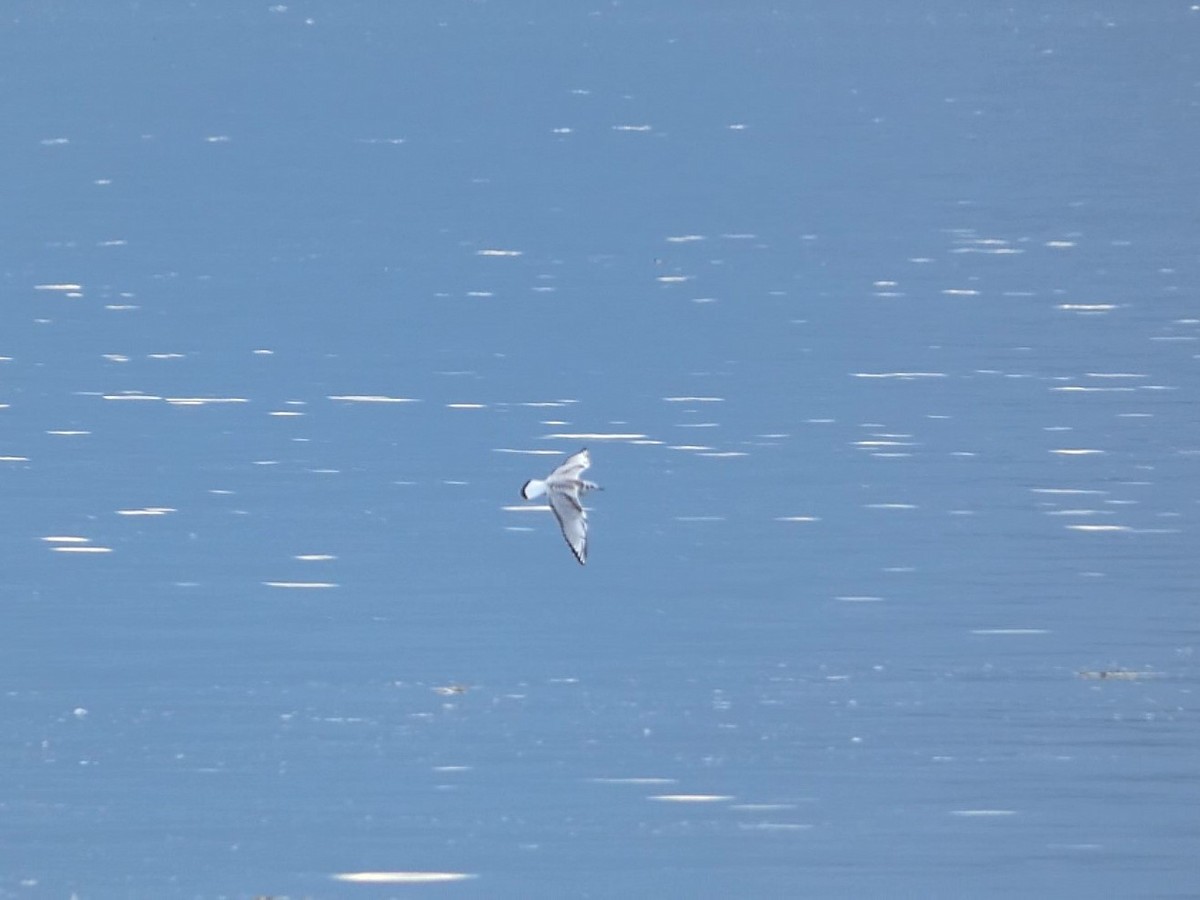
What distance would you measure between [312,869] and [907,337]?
1329cm

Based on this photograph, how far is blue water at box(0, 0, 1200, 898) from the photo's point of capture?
11617 mm

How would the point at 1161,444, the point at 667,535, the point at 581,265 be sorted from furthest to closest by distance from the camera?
the point at 581,265
the point at 1161,444
the point at 667,535

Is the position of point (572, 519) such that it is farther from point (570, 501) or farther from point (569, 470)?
point (569, 470)

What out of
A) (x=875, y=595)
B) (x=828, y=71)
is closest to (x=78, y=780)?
(x=875, y=595)

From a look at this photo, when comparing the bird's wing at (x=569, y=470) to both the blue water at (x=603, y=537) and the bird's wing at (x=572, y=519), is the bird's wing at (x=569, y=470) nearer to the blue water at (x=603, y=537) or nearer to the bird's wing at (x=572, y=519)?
Result: the bird's wing at (x=572, y=519)

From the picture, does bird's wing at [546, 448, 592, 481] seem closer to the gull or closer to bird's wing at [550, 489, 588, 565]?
the gull

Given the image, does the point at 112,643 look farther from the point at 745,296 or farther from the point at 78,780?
the point at 745,296

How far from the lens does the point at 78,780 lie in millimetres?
12109

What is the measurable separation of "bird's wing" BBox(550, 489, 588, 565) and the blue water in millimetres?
233

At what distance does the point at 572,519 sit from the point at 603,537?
918mm

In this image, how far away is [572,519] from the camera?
15.7 meters

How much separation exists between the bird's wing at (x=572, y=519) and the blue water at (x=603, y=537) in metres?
0.23

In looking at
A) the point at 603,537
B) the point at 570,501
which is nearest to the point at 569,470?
the point at 570,501

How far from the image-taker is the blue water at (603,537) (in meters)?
11.6
